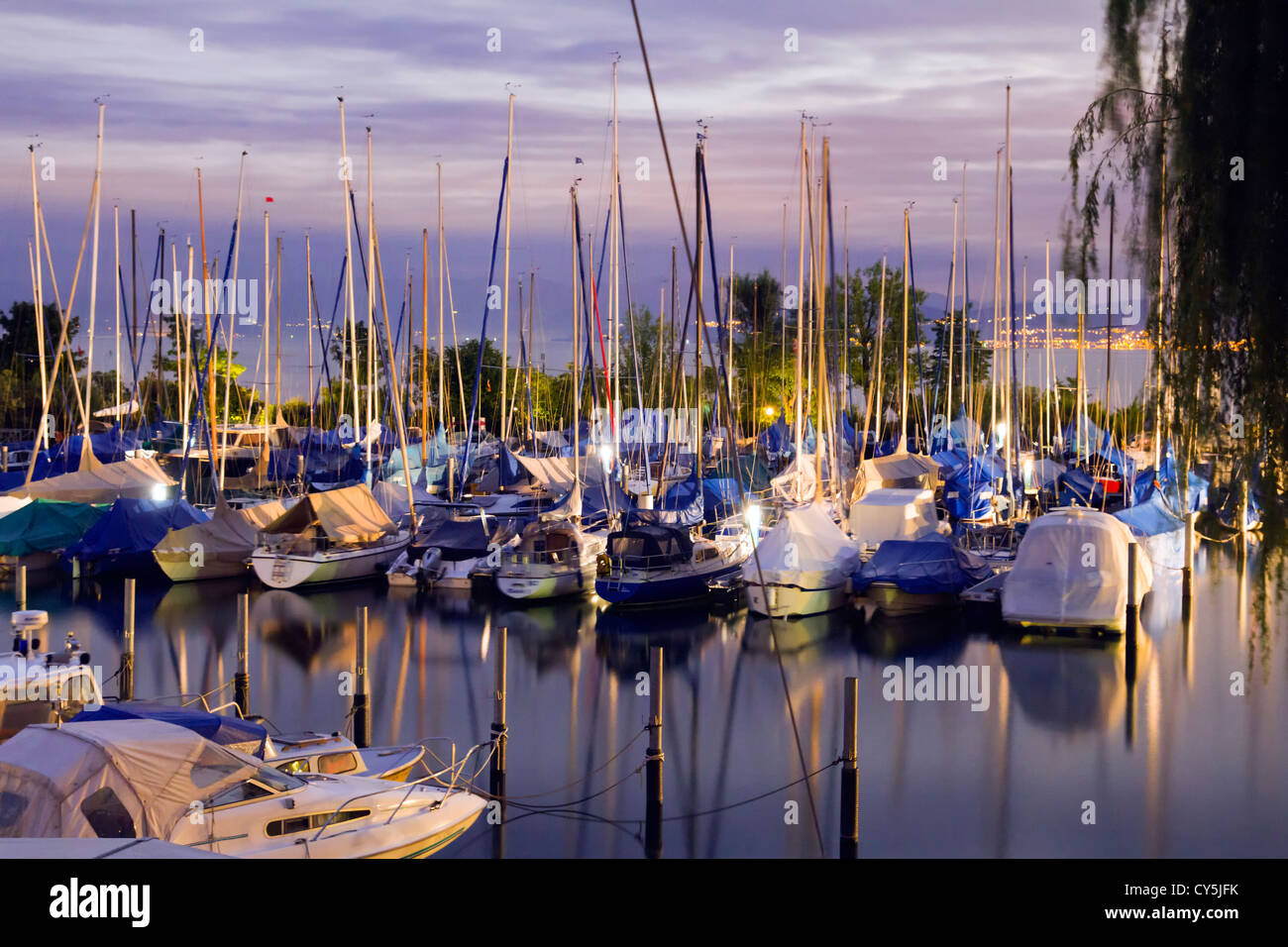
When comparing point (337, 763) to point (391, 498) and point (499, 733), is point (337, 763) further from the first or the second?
point (391, 498)

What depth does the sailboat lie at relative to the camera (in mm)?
35750

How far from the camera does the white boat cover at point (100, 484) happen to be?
43969mm

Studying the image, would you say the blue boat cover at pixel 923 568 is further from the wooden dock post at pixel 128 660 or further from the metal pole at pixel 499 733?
the wooden dock post at pixel 128 660

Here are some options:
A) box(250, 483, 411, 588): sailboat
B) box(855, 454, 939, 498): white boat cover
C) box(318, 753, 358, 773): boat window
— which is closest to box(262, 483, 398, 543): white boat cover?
box(250, 483, 411, 588): sailboat

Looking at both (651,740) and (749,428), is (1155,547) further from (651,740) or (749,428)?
(749,428)

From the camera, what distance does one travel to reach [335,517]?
36.6 meters

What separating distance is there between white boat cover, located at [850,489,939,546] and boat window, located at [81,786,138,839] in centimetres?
2609

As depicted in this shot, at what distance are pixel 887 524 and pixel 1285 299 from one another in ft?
87.7

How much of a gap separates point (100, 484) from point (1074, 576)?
116 ft

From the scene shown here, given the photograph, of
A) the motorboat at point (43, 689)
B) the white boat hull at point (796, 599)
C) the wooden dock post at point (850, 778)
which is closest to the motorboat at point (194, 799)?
the motorboat at point (43, 689)
